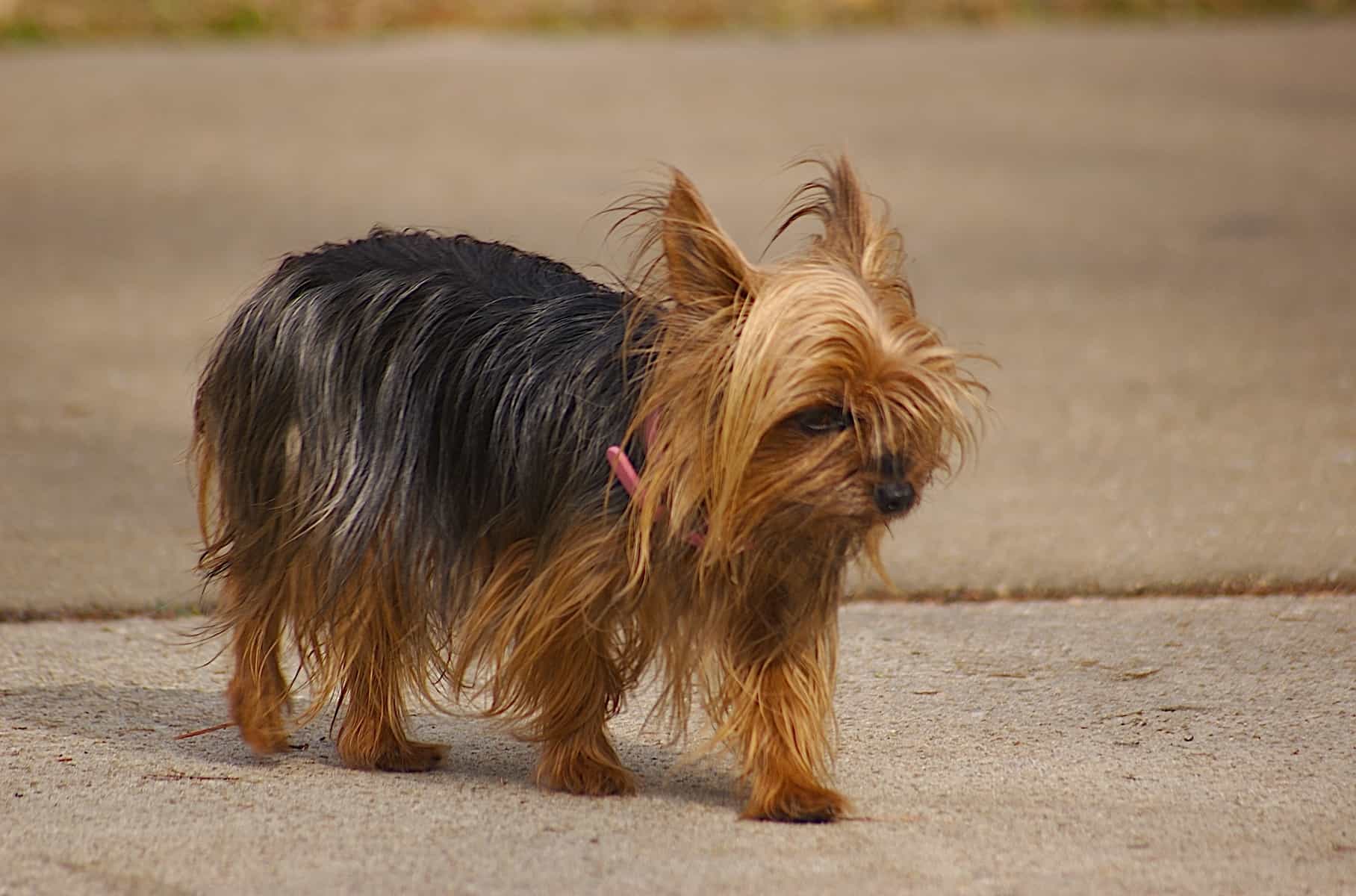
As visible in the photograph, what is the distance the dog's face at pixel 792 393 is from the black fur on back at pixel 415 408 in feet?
0.65

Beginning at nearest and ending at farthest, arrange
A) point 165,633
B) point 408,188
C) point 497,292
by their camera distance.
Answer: point 497,292
point 165,633
point 408,188

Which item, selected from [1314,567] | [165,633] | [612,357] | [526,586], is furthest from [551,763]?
[1314,567]

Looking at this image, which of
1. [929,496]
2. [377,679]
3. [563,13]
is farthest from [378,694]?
[563,13]

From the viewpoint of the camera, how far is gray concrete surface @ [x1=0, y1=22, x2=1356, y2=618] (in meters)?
6.18

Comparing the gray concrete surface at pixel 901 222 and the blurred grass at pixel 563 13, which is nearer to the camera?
the gray concrete surface at pixel 901 222

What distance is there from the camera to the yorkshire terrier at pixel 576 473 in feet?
11.5

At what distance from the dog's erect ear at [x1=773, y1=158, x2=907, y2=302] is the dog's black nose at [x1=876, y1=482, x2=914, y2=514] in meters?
0.43

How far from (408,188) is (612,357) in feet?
27.9

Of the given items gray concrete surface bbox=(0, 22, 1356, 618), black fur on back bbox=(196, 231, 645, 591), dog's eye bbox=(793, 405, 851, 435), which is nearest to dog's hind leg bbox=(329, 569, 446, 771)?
black fur on back bbox=(196, 231, 645, 591)

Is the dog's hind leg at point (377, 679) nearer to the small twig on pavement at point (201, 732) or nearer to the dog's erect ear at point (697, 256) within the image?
the small twig on pavement at point (201, 732)

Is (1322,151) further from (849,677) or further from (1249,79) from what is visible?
(849,677)

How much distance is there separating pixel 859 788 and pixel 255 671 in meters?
1.38

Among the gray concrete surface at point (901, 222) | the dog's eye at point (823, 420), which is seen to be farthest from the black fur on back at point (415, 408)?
the gray concrete surface at point (901, 222)

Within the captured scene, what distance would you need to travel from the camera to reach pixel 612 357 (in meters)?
3.86
